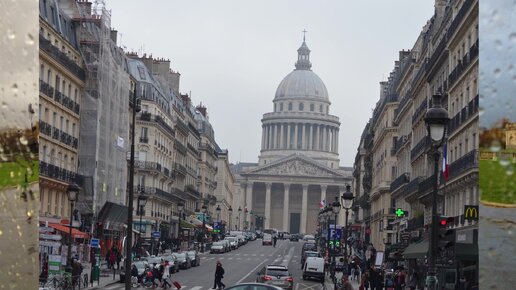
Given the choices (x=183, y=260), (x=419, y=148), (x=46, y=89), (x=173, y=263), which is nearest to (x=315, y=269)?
(x=173, y=263)

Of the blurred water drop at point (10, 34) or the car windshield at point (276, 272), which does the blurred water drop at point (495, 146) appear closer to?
the blurred water drop at point (10, 34)

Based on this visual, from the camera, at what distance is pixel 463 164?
41.9 metres

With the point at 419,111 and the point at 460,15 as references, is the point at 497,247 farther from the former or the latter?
the point at 419,111

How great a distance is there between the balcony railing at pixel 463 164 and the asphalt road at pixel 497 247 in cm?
3565

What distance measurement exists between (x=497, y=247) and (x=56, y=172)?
179ft

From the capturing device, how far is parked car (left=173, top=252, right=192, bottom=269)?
64375 mm

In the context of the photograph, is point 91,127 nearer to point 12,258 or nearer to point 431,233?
point 431,233

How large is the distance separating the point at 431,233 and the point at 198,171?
418 feet

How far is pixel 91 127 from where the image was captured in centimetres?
6191

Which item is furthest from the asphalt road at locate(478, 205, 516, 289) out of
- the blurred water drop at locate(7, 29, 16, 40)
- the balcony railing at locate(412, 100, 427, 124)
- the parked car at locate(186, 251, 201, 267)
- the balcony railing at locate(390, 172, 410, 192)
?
the balcony railing at locate(390, 172, 410, 192)

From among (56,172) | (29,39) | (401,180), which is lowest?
(29,39)

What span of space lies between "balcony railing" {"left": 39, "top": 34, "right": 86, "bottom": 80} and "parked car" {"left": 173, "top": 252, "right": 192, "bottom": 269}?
1319cm

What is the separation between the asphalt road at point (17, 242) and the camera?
100 inches

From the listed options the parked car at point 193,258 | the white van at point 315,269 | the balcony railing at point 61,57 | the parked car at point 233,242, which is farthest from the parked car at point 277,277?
the parked car at point 233,242
